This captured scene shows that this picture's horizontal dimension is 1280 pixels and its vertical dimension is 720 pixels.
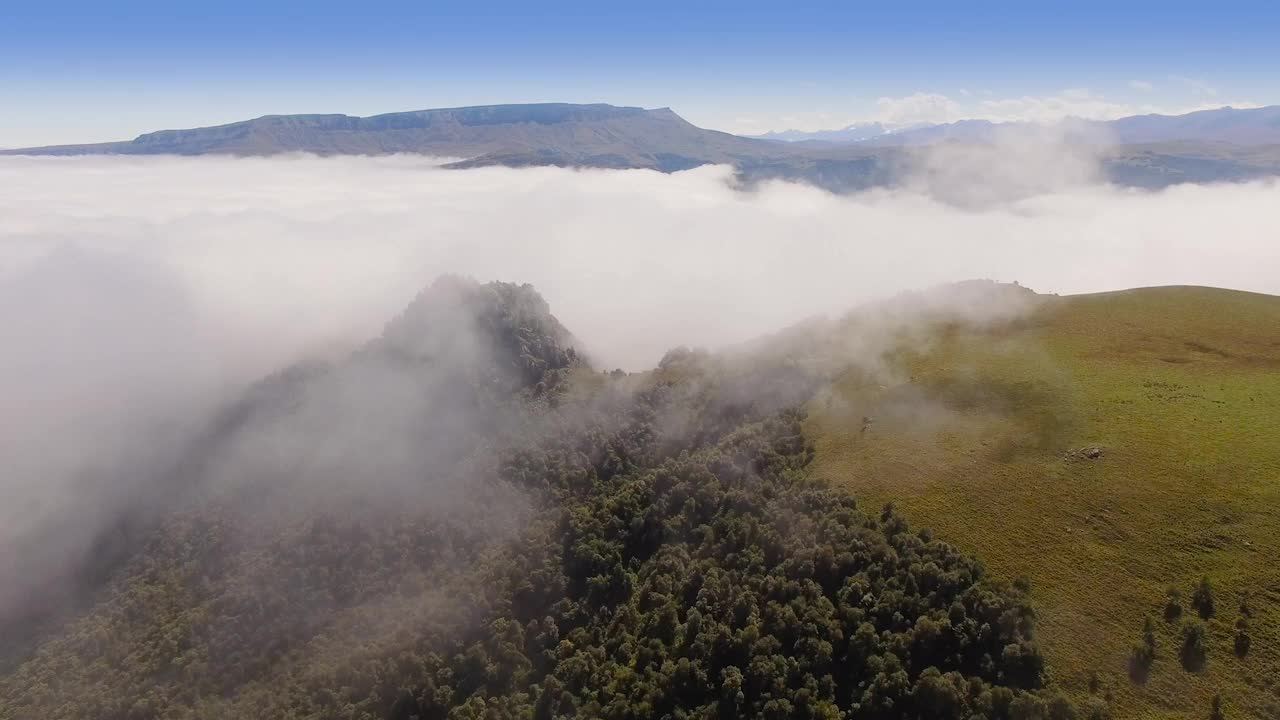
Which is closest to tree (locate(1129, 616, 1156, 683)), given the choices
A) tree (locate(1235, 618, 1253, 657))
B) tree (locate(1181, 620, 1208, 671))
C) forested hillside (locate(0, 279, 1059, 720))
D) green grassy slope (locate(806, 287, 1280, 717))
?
green grassy slope (locate(806, 287, 1280, 717))

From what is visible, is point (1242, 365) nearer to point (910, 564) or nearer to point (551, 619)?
point (910, 564)

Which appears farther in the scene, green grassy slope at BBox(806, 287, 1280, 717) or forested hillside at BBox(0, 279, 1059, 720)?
forested hillside at BBox(0, 279, 1059, 720)

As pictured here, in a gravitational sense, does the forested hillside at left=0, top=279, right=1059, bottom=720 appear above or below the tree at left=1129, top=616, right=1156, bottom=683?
below

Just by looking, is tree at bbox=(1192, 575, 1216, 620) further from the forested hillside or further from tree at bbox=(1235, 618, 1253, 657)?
the forested hillside

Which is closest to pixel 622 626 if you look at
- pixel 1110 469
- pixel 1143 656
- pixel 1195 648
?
pixel 1143 656

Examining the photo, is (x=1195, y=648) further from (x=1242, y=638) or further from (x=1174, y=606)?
(x=1242, y=638)

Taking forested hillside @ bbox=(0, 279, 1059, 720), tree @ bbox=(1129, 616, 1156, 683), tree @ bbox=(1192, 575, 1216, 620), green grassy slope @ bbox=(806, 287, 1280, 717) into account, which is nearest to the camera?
tree @ bbox=(1129, 616, 1156, 683)
